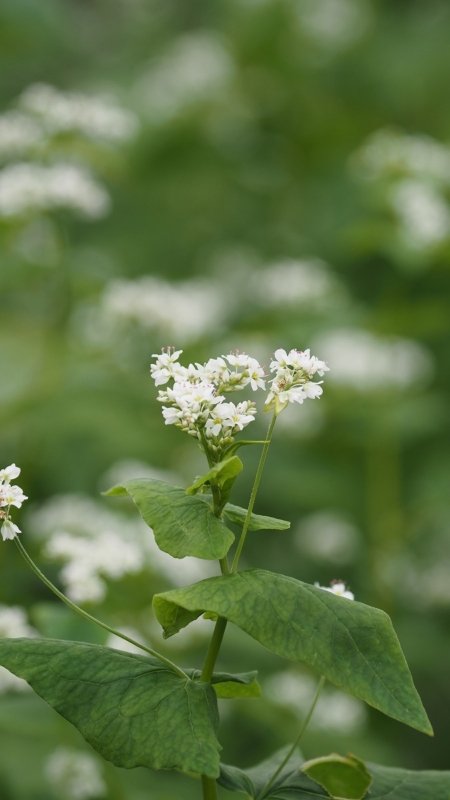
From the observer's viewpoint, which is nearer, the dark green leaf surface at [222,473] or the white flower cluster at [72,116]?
the dark green leaf surface at [222,473]

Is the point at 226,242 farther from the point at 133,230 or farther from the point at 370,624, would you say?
the point at 370,624

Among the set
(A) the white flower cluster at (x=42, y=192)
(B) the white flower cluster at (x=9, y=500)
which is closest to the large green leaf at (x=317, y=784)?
(B) the white flower cluster at (x=9, y=500)

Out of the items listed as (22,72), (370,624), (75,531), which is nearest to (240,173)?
(22,72)

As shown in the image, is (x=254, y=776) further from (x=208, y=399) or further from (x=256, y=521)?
(x=208, y=399)

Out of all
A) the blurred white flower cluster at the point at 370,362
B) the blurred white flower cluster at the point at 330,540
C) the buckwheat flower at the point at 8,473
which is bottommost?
the buckwheat flower at the point at 8,473

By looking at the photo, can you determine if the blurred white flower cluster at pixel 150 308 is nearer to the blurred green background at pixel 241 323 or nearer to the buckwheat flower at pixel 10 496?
the blurred green background at pixel 241 323

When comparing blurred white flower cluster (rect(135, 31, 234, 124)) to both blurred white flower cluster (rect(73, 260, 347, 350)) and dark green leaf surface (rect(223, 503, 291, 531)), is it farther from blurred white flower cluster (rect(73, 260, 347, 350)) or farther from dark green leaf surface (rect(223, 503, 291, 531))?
dark green leaf surface (rect(223, 503, 291, 531))
